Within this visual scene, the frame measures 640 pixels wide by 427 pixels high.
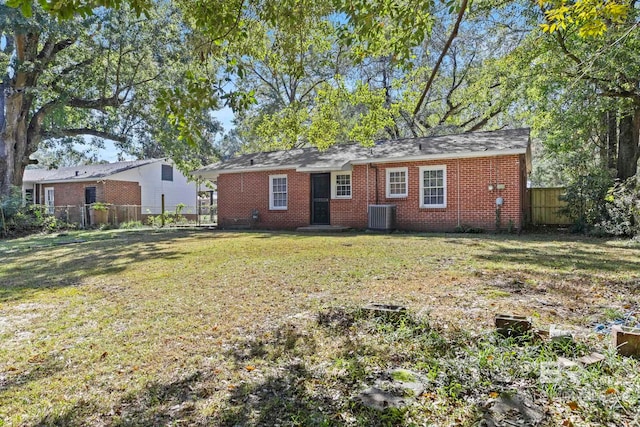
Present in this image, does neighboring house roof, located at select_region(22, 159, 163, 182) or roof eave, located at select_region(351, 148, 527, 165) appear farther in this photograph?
neighboring house roof, located at select_region(22, 159, 163, 182)

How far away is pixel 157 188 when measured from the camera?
26.2m

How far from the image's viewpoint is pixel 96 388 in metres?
2.62

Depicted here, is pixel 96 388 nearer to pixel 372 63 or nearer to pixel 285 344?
pixel 285 344

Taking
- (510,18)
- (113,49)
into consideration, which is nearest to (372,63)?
(510,18)

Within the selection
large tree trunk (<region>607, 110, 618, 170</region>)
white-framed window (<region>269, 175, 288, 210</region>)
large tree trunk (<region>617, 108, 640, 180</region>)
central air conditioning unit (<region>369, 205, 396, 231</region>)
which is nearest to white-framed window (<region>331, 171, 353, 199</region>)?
central air conditioning unit (<region>369, 205, 396, 231</region>)

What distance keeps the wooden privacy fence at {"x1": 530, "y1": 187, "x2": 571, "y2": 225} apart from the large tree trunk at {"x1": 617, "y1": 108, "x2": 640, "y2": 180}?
82.8 inches

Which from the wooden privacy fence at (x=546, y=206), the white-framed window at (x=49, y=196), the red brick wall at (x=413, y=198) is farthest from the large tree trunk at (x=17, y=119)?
the wooden privacy fence at (x=546, y=206)

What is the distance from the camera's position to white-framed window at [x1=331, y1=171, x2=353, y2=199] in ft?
48.6

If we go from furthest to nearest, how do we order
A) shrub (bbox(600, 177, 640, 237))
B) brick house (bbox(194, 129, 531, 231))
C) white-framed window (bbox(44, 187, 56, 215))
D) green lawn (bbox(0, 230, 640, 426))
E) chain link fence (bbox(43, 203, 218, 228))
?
white-framed window (bbox(44, 187, 56, 215)) < chain link fence (bbox(43, 203, 218, 228)) < brick house (bbox(194, 129, 531, 231)) < shrub (bbox(600, 177, 640, 237)) < green lawn (bbox(0, 230, 640, 426))

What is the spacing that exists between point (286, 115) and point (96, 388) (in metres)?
10.3

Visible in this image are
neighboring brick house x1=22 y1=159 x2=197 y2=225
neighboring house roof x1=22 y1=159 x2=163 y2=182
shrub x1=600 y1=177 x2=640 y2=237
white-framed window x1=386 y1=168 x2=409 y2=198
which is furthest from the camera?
neighboring house roof x1=22 y1=159 x2=163 y2=182

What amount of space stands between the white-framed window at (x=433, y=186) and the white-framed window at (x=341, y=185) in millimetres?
2743

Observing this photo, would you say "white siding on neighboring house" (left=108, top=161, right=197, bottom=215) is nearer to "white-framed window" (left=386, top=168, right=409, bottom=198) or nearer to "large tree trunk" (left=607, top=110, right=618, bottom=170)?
"white-framed window" (left=386, top=168, right=409, bottom=198)

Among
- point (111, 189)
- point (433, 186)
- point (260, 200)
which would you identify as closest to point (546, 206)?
point (433, 186)
